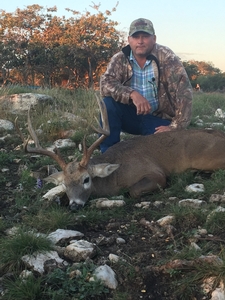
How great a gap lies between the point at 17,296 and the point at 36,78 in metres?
24.6

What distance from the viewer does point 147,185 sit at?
474 cm

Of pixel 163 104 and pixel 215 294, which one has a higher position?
pixel 163 104

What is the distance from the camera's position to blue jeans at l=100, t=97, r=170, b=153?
6.11 meters

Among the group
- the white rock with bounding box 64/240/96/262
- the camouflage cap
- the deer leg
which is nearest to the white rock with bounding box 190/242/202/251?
the white rock with bounding box 64/240/96/262

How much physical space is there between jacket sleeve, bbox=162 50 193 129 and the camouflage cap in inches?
16.5

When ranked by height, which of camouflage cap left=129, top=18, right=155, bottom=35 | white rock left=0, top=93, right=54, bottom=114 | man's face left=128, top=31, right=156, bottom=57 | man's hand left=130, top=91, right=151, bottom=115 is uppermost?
camouflage cap left=129, top=18, right=155, bottom=35

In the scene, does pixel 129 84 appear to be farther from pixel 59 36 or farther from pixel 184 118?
pixel 59 36

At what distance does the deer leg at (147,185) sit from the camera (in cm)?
468

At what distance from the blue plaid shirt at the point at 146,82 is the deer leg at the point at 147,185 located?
156 cm

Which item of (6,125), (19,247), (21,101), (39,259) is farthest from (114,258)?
(21,101)

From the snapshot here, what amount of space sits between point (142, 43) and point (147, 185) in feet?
7.21

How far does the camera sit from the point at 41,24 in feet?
96.6

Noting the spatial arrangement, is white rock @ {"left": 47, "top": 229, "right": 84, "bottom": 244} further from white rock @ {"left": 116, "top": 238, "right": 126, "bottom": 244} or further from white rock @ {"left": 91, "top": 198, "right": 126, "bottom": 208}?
white rock @ {"left": 91, "top": 198, "right": 126, "bottom": 208}

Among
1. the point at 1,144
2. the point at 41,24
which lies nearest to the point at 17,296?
the point at 1,144
